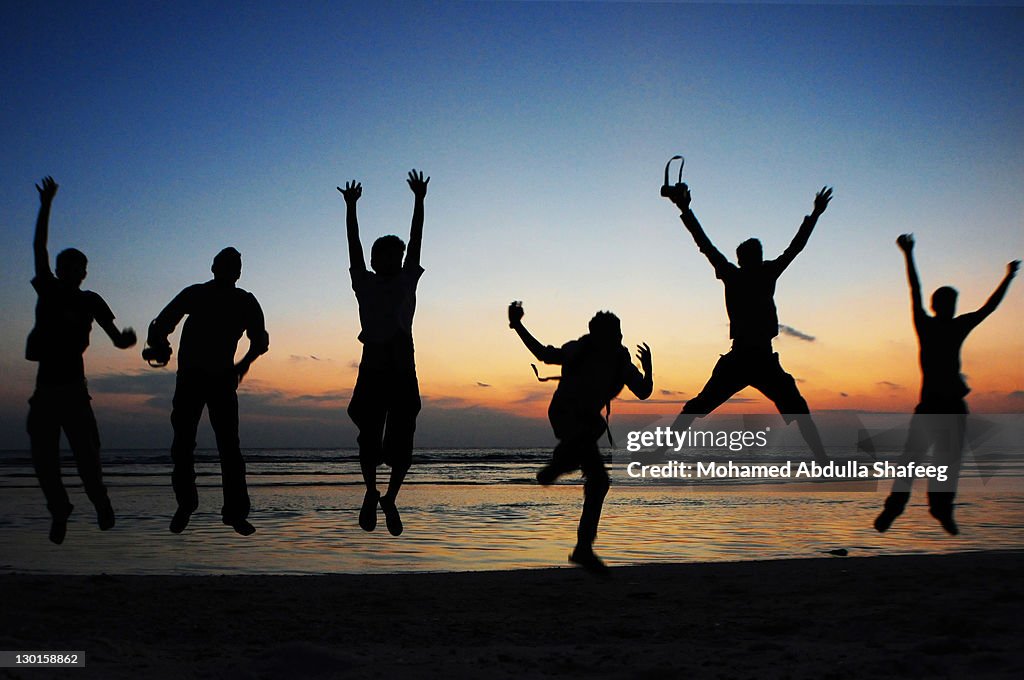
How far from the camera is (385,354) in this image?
7.56 meters

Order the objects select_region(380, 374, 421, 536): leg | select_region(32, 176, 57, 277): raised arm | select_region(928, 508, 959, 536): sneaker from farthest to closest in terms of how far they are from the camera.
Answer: select_region(928, 508, 959, 536): sneaker, select_region(380, 374, 421, 536): leg, select_region(32, 176, 57, 277): raised arm

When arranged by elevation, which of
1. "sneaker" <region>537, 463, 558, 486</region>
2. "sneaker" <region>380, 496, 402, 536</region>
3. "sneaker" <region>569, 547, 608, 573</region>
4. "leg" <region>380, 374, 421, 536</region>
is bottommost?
"sneaker" <region>569, 547, 608, 573</region>

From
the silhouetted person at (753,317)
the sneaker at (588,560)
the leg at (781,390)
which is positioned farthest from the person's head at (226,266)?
the leg at (781,390)

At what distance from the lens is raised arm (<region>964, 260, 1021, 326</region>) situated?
26.1ft

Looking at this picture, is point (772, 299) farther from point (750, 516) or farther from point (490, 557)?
point (750, 516)

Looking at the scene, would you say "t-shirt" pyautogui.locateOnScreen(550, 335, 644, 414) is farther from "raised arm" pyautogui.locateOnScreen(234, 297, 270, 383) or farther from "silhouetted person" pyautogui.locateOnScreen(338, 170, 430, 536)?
"raised arm" pyautogui.locateOnScreen(234, 297, 270, 383)

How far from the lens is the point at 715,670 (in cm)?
769

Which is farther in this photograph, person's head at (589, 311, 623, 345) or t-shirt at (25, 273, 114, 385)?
person's head at (589, 311, 623, 345)

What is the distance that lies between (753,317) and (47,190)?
5931mm

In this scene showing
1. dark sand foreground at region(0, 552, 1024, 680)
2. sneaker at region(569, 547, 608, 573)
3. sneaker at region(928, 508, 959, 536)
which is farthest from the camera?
sneaker at region(569, 547, 608, 573)

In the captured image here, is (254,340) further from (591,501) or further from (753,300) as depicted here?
(753,300)

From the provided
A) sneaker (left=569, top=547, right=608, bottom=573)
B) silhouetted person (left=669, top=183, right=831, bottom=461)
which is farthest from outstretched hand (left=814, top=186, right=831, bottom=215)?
sneaker (left=569, top=547, right=608, bottom=573)

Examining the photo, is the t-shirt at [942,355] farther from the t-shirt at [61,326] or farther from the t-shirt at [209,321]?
the t-shirt at [61,326]

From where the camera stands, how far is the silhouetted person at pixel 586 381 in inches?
322
